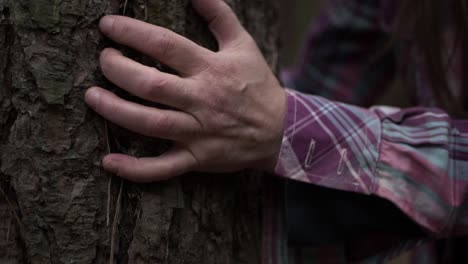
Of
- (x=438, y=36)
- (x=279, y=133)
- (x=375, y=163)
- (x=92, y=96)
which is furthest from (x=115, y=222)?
(x=438, y=36)

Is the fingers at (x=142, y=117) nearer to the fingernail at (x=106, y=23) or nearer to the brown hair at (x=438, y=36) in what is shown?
the fingernail at (x=106, y=23)

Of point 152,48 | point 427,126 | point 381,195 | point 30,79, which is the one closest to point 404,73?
point 427,126

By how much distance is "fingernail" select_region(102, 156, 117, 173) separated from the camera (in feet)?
3.10

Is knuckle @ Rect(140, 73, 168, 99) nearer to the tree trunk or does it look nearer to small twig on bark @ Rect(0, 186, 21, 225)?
the tree trunk

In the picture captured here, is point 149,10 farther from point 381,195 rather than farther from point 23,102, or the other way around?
point 381,195

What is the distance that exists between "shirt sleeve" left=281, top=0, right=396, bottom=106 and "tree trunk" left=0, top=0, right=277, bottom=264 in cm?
119

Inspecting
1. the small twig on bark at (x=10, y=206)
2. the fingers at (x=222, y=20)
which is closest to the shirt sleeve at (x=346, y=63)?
the fingers at (x=222, y=20)

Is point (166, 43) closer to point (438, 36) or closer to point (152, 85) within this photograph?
point (152, 85)

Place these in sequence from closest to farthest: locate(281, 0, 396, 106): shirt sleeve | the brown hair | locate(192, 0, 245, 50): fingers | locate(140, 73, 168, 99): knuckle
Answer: locate(140, 73, 168, 99): knuckle < locate(192, 0, 245, 50): fingers < the brown hair < locate(281, 0, 396, 106): shirt sleeve

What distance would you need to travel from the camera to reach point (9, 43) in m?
0.94

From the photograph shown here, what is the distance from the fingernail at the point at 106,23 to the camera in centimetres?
94

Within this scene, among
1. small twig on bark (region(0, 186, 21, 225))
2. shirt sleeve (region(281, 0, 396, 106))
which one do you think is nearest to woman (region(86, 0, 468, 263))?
small twig on bark (region(0, 186, 21, 225))

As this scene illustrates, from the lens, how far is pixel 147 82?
0.90m

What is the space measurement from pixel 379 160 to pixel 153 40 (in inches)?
19.6
